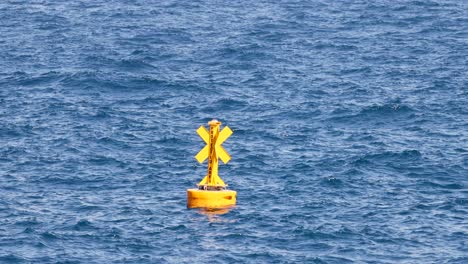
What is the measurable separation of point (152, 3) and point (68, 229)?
6445cm

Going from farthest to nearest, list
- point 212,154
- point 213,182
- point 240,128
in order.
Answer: point 240,128, point 213,182, point 212,154

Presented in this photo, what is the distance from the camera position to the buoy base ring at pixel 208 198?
66250mm

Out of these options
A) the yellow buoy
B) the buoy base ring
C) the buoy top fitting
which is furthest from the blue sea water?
the buoy top fitting

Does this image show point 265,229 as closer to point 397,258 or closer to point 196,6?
point 397,258

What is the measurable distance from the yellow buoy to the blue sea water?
1.03 metres

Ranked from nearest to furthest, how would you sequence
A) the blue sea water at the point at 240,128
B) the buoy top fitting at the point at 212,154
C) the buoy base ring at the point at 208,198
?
1. the blue sea water at the point at 240,128
2. the buoy base ring at the point at 208,198
3. the buoy top fitting at the point at 212,154

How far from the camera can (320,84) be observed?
93938 mm

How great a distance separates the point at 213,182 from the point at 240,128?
16326 mm

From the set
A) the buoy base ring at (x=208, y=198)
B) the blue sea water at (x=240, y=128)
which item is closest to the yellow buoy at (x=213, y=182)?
the buoy base ring at (x=208, y=198)

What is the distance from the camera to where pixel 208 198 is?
2611 inches

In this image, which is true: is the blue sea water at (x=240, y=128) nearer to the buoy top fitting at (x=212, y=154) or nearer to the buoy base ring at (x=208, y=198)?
the buoy base ring at (x=208, y=198)

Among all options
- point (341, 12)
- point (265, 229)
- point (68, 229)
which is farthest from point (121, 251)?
point (341, 12)

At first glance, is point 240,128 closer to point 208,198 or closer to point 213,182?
point 213,182

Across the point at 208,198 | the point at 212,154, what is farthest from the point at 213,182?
the point at 212,154
